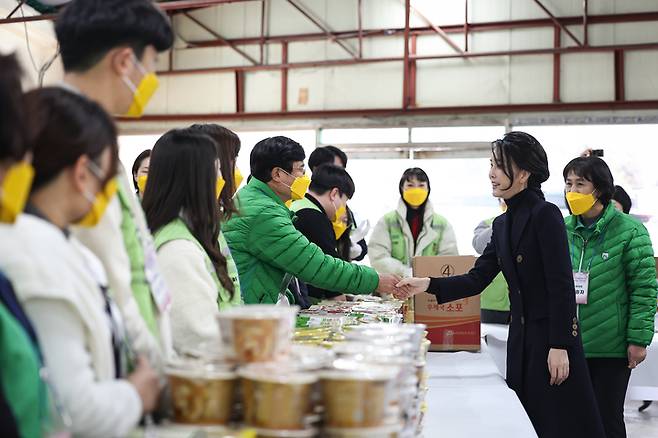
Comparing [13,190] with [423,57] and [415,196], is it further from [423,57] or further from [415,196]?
[423,57]

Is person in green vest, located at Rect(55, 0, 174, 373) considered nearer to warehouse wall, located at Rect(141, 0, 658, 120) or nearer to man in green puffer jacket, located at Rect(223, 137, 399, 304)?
man in green puffer jacket, located at Rect(223, 137, 399, 304)

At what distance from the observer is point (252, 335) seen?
4.09 ft

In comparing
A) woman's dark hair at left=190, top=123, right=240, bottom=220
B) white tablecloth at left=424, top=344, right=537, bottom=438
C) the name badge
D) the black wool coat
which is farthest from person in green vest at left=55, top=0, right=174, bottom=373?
the name badge

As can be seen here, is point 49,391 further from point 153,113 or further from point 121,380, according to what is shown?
point 153,113

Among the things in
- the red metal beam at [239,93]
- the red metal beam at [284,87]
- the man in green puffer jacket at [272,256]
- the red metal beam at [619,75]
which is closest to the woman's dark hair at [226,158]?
the man in green puffer jacket at [272,256]

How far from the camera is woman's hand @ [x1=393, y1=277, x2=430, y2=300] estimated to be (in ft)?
10.6

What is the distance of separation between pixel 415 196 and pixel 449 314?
1.74 meters

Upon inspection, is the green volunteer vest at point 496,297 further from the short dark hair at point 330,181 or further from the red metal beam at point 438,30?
the red metal beam at point 438,30

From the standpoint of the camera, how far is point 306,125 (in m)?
9.28

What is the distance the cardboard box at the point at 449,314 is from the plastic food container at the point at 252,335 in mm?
2371

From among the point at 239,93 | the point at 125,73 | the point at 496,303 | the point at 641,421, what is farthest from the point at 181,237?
the point at 239,93

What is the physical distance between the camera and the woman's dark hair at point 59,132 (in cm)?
109

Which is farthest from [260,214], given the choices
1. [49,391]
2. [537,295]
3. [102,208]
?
[49,391]

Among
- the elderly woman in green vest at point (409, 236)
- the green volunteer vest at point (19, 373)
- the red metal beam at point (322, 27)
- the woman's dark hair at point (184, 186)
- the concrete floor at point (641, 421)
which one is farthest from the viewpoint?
the red metal beam at point (322, 27)
